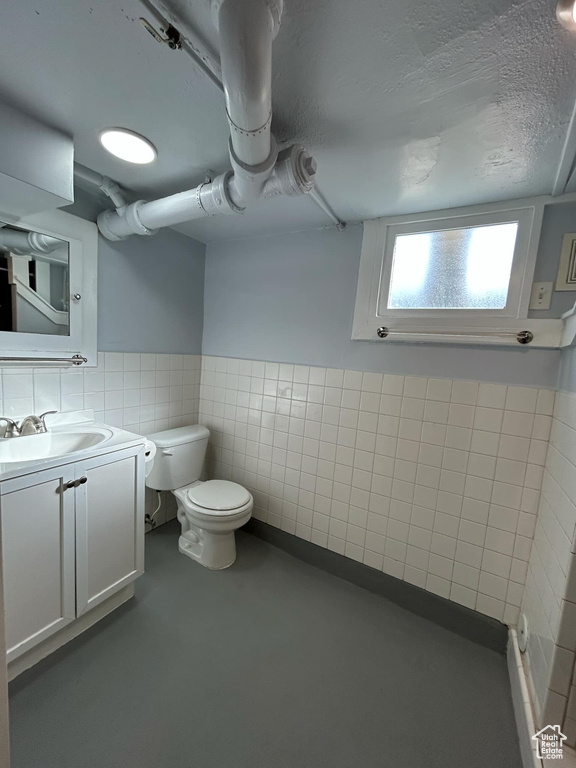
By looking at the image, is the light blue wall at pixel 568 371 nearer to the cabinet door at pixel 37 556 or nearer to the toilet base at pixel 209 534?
the toilet base at pixel 209 534

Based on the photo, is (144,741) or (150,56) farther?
(144,741)

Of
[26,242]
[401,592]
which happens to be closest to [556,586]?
[401,592]

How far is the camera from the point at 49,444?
4.68ft

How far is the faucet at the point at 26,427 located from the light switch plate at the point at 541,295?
2.31 meters

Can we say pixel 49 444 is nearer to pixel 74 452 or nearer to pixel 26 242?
pixel 74 452

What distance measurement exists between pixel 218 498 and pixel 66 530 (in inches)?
30.0

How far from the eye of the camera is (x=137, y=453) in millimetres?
1485

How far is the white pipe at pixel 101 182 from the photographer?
136cm

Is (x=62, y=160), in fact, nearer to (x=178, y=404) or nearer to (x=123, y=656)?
(x=178, y=404)

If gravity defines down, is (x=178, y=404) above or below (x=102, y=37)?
below

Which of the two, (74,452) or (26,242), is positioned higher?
(26,242)

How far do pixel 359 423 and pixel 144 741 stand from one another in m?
1.52

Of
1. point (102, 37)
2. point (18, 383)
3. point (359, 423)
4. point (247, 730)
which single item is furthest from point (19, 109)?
point (247, 730)

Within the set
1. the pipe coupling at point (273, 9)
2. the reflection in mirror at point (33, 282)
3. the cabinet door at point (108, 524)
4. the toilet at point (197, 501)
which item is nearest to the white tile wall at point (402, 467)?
the toilet at point (197, 501)
